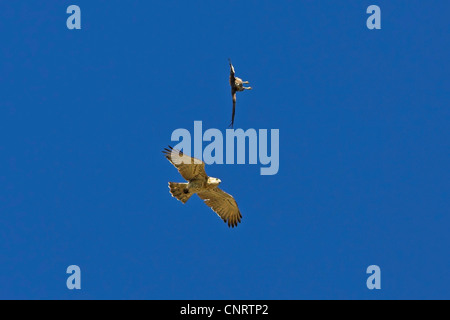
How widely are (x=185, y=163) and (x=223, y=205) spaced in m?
3.07

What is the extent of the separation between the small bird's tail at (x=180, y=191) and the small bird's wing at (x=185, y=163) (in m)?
0.40

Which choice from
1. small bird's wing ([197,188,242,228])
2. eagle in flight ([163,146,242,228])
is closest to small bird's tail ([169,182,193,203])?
eagle in flight ([163,146,242,228])

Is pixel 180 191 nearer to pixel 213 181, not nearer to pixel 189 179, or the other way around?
pixel 189 179

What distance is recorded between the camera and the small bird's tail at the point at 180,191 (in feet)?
87.3

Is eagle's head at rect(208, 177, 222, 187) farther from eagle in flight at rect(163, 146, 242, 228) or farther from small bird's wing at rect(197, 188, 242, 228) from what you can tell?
small bird's wing at rect(197, 188, 242, 228)

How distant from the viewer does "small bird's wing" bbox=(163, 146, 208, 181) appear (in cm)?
2625

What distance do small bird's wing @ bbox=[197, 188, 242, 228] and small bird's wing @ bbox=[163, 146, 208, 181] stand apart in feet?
4.15

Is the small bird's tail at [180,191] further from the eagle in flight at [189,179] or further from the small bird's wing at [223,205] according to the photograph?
the small bird's wing at [223,205]

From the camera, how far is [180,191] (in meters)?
26.7

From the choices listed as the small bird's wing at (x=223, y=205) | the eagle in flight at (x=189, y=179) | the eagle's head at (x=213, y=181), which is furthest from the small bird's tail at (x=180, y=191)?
the small bird's wing at (x=223, y=205)

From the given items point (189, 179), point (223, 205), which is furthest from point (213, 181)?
point (223, 205)
